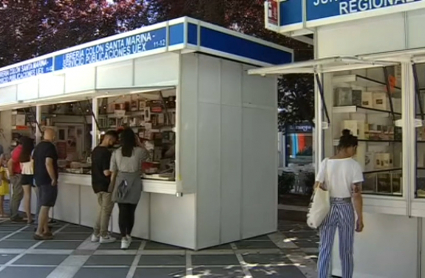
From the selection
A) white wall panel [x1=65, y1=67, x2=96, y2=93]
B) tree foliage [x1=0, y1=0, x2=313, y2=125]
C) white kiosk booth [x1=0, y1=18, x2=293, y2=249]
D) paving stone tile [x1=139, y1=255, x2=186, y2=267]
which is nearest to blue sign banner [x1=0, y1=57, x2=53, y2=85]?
white wall panel [x1=65, y1=67, x2=96, y2=93]

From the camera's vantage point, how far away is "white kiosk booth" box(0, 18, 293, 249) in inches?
254

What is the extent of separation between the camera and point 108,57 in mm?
7449

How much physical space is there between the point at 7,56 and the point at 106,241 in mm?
8440

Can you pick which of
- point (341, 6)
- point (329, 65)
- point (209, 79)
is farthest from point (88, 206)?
point (341, 6)

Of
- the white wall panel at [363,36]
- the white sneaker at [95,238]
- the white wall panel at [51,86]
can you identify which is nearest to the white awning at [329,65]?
the white wall panel at [363,36]

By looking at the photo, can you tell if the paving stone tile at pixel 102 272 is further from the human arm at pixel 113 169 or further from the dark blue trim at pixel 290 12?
the dark blue trim at pixel 290 12

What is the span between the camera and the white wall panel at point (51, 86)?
29.1ft

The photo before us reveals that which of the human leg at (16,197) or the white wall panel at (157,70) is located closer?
the white wall panel at (157,70)

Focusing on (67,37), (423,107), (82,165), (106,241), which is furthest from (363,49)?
(67,37)

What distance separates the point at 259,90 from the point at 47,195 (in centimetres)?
370

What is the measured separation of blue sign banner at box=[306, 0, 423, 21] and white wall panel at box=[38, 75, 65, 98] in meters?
5.24

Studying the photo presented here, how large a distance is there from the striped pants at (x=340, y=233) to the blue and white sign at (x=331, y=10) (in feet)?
6.46

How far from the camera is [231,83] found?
23.4 feet

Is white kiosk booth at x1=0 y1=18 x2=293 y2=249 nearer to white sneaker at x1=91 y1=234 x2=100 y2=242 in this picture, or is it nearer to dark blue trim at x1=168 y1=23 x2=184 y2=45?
dark blue trim at x1=168 y1=23 x2=184 y2=45
